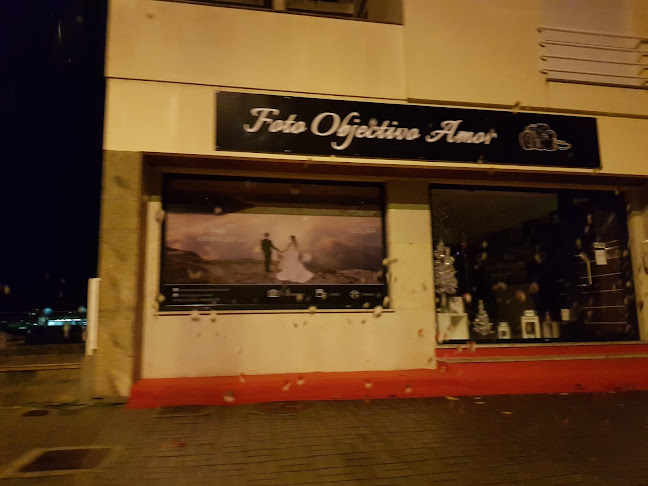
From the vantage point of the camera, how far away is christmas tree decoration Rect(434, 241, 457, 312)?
7684 mm

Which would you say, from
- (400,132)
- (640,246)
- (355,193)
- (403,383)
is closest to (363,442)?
(403,383)

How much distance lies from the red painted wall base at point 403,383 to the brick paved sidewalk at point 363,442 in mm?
276

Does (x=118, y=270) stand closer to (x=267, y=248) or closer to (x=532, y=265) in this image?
(x=267, y=248)

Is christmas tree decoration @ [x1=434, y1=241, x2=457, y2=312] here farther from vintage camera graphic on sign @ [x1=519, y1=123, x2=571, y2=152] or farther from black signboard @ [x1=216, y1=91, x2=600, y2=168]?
vintage camera graphic on sign @ [x1=519, y1=123, x2=571, y2=152]

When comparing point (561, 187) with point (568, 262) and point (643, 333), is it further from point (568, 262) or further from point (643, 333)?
point (643, 333)

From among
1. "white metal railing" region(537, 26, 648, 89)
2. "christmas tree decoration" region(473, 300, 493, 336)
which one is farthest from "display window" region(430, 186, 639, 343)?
"white metal railing" region(537, 26, 648, 89)

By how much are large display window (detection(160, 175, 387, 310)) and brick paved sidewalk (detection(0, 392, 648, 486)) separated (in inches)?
67.1

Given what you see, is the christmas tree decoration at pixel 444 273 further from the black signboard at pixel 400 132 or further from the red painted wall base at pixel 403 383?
the black signboard at pixel 400 132

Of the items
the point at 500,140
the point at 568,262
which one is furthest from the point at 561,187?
the point at 500,140

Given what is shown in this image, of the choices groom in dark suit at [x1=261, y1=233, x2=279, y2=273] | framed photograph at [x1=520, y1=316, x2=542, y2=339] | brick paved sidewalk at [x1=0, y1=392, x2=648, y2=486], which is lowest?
brick paved sidewalk at [x1=0, y1=392, x2=648, y2=486]

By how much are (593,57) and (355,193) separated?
4.50 meters

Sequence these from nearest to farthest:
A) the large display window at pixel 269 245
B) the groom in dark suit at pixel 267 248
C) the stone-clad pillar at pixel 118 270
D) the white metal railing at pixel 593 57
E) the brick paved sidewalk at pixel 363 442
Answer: the brick paved sidewalk at pixel 363 442 < the stone-clad pillar at pixel 118 270 < the large display window at pixel 269 245 < the groom in dark suit at pixel 267 248 < the white metal railing at pixel 593 57

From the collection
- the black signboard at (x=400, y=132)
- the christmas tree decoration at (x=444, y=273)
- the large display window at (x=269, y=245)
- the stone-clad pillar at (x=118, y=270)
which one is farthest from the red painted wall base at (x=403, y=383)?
the black signboard at (x=400, y=132)

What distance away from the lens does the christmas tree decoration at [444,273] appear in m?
7.68
